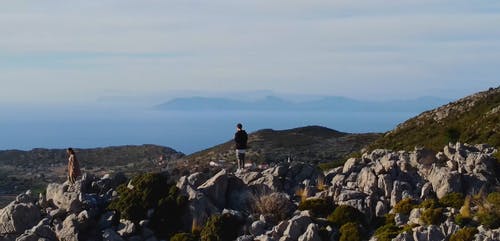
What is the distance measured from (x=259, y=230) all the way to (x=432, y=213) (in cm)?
583

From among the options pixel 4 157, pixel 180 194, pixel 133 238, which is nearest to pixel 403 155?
pixel 180 194

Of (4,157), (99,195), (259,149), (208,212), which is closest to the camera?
(208,212)

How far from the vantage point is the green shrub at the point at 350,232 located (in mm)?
28391

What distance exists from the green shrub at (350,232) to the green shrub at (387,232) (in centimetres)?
62

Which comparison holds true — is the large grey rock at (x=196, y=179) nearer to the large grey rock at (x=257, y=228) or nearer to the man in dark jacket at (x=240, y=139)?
the man in dark jacket at (x=240, y=139)

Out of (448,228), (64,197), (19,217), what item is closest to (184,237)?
(64,197)

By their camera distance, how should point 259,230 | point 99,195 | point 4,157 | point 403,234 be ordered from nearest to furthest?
point 403,234
point 259,230
point 99,195
point 4,157

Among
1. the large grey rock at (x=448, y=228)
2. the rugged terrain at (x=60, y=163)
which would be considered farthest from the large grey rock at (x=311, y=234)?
the rugged terrain at (x=60, y=163)

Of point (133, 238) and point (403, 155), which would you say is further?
point (403, 155)

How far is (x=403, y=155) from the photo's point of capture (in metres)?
34.8

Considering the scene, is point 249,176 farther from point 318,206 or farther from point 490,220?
point 490,220

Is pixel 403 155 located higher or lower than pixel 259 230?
higher

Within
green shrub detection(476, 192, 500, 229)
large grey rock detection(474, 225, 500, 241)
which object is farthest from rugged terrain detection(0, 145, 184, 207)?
large grey rock detection(474, 225, 500, 241)

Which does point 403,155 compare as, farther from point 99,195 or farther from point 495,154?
point 99,195
